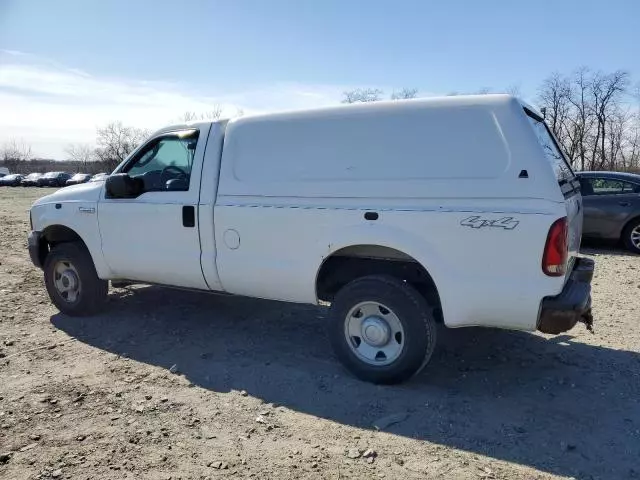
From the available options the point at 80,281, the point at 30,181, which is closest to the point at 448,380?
the point at 80,281

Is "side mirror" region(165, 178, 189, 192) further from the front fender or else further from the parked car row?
the parked car row

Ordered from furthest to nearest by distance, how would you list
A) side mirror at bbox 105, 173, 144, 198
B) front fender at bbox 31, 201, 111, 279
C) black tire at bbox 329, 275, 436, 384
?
1. front fender at bbox 31, 201, 111, 279
2. side mirror at bbox 105, 173, 144, 198
3. black tire at bbox 329, 275, 436, 384

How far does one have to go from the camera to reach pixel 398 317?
3982mm

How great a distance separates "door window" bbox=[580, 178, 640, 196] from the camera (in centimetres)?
974

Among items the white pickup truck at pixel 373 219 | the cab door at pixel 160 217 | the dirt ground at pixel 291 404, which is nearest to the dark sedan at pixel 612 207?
the dirt ground at pixel 291 404

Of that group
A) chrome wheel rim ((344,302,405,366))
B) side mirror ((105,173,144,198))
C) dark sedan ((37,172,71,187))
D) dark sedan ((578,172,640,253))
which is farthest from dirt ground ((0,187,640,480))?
dark sedan ((37,172,71,187))

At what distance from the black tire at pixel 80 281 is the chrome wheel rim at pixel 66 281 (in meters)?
0.02

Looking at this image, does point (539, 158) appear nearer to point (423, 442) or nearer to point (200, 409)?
point (423, 442)

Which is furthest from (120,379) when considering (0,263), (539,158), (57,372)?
(0,263)

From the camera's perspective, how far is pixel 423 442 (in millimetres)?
3361

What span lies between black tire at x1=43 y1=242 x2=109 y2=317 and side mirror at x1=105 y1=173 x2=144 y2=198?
0.95 metres

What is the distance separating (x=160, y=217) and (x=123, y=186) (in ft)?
1.73

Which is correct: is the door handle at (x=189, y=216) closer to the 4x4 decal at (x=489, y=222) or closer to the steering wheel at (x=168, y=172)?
the steering wheel at (x=168, y=172)

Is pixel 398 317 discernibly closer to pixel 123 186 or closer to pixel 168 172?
pixel 168 172
